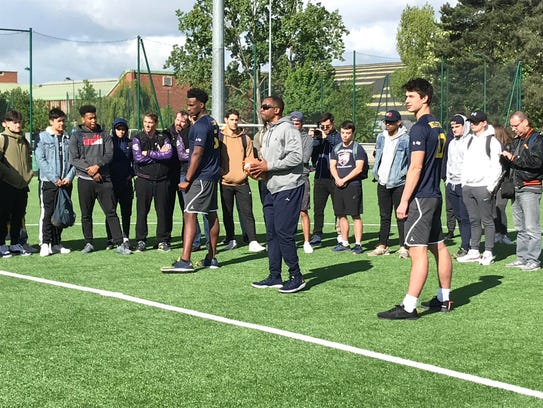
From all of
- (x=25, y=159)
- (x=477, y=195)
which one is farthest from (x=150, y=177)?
(x=477, y=195)

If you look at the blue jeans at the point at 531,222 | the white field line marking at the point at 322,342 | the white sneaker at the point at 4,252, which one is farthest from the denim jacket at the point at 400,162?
the white sneaker at the point at 4,252

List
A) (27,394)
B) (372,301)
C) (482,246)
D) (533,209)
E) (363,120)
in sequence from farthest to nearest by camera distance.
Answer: (363,120) → (482,246) → (533,209) → (372,301) → (27,394)

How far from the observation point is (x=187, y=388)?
4906mm

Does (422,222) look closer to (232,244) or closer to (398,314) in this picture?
(398,314)

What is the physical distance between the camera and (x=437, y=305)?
23.8 feet

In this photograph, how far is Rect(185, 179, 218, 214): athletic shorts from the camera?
9055mm

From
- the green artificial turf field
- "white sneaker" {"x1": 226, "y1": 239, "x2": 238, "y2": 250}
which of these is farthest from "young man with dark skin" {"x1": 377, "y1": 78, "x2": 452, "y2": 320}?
"white sneaker" {"x1": 226, "y1": 239, "x2": 238, "y2": 250}

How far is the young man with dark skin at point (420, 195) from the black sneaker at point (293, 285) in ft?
4.33

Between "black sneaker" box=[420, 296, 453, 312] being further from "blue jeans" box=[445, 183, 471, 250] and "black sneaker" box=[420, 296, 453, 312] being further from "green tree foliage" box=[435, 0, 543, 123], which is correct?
"green tree foliage" box=[435, 0, 543, 123]

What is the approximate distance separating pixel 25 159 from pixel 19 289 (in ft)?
10.1

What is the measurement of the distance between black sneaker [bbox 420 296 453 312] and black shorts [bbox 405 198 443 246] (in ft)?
2.29

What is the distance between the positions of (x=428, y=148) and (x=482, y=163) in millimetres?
3507

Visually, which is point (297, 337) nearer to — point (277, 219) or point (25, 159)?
point (277, 219)

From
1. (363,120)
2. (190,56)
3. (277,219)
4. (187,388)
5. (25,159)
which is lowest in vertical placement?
(187,388)
